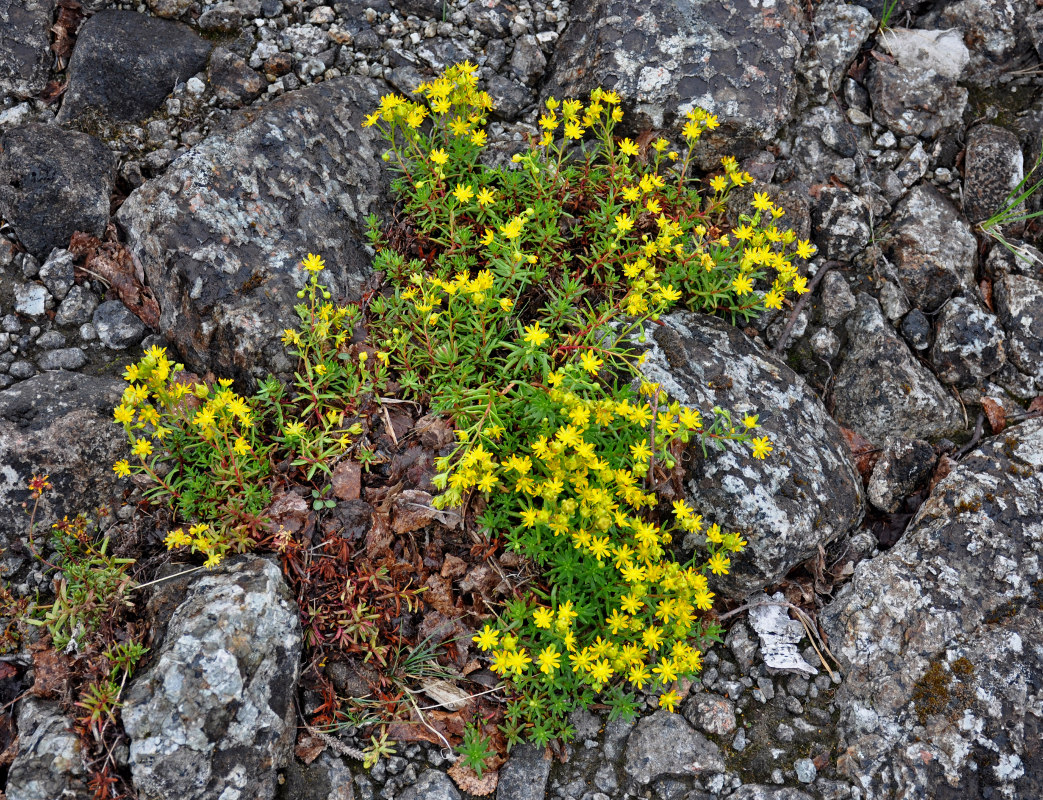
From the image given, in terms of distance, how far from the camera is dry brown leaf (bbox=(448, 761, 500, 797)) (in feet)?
11.2

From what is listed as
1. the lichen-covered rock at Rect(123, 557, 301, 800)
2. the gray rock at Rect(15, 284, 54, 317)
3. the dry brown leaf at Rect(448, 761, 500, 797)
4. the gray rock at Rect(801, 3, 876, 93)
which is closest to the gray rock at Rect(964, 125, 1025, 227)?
the gray rock at Rect(801, 3, 876, 93)

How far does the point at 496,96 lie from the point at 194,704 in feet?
13.7

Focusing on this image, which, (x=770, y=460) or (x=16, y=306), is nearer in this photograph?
(x=770, y=460)

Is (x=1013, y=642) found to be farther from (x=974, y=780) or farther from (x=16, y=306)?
(x=16, y=306)

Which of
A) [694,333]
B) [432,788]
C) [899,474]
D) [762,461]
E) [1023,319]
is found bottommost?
[432,788]

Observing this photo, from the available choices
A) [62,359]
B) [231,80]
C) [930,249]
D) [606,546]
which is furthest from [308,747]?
[930,249]

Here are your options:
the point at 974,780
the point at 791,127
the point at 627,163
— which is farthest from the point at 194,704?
the point at 791,127

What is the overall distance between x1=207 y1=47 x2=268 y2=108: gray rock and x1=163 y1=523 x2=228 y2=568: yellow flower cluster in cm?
298

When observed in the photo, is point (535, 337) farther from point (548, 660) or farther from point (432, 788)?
point (432, 788)

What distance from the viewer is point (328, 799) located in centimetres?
331

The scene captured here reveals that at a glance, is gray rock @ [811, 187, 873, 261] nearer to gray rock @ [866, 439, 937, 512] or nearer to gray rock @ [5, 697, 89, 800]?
gray rock @ [866, 439, 937, 512]

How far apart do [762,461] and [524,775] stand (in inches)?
79.8

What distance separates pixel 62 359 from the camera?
4211mm

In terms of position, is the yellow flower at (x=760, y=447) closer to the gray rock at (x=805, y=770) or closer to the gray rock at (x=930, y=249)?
the gray rock at (x=805, y=770)
